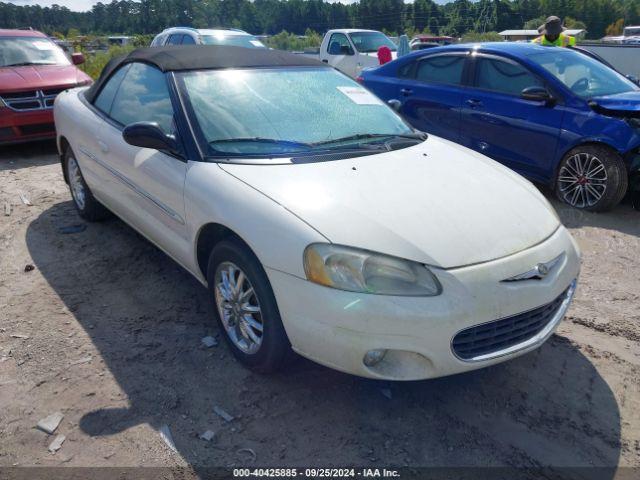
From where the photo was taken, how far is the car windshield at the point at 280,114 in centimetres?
317

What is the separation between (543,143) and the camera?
5.59 meters

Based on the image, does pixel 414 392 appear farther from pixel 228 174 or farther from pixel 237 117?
pixel 237 117

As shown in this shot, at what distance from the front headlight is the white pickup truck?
35.3 feet

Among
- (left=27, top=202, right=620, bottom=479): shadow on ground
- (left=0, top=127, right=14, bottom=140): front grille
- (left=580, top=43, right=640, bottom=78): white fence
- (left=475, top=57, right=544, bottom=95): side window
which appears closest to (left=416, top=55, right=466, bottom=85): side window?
(left=475, top=57, right=544, bottom=95): side window

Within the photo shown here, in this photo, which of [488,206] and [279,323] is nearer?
[279,323]

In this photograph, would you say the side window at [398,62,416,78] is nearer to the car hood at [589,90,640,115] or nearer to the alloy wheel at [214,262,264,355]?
the car hood at [589,90,640,115]

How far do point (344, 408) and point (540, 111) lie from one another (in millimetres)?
4138

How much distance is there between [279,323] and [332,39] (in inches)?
466

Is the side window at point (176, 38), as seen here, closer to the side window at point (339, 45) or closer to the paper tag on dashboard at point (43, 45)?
the paper tag on dashboard at point (43, 45)

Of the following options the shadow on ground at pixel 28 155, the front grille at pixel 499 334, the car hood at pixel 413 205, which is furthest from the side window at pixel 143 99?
the shadow on ground at pixel 28 155

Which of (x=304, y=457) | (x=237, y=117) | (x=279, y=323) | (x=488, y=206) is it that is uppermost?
(x=237, y=117)

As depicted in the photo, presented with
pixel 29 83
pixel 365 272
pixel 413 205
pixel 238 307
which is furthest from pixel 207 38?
pixel 365 272

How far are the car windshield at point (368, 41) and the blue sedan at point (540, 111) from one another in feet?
21.4

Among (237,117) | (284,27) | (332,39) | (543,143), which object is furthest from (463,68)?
(284,27)
